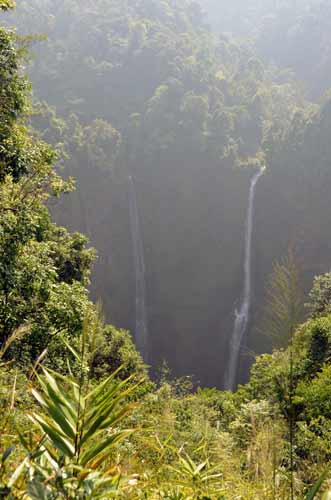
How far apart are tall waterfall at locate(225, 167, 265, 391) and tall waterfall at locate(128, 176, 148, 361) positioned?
5.75 meters

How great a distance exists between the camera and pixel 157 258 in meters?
28.2

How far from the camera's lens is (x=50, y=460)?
1052 millimetres

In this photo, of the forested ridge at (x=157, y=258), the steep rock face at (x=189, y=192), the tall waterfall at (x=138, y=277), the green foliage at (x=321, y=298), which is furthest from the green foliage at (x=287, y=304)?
the tall waterfall at (x=138, y=277)

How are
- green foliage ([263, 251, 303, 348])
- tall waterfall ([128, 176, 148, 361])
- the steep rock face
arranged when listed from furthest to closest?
tall waterfall ([128, 176, 148, 361]) < the steep rock face < green foliage ([263, 251, 303, 348])

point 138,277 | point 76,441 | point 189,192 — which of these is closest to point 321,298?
point 76,441

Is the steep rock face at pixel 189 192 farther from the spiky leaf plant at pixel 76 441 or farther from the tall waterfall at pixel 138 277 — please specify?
the spiky leaf plant at pixel 76 441

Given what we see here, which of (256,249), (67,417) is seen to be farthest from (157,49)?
(67,417)

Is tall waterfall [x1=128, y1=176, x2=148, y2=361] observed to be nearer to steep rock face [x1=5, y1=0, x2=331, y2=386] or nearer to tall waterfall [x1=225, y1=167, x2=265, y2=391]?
steep rock face [x1=5, y1=0, x2=331, y2=386]

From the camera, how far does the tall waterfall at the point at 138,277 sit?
85.4 ft

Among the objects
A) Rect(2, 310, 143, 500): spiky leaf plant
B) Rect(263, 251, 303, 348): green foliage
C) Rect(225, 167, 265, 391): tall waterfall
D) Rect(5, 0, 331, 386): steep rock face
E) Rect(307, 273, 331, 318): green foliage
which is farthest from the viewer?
Rect(5, 0, 331, 386): steep rock face

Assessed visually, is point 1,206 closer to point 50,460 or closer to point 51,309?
point 51,309

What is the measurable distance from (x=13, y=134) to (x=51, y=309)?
2.19 metres

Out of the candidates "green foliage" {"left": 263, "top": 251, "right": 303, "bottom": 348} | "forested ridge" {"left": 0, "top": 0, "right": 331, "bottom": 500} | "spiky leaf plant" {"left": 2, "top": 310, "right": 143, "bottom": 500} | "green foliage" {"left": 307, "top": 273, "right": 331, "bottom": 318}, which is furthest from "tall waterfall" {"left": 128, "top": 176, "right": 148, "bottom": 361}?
"spiky leaf plant" {"left": 2, "top": 310, "right": 143, "bottom": 500}

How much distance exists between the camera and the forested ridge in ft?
4.37
